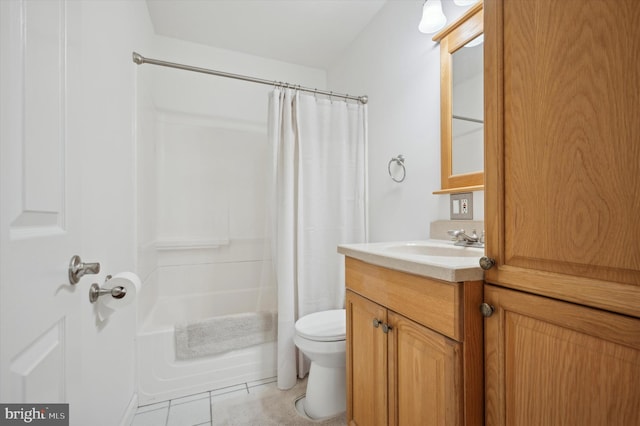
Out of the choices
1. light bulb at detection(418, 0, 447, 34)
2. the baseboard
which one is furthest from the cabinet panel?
the baseboard

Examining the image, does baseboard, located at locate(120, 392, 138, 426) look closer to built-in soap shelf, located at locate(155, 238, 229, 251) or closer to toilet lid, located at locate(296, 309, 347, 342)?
toilet lid, located at locate(296, 309, 347, 342)

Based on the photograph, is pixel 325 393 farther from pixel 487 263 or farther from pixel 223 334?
pixel 487 263

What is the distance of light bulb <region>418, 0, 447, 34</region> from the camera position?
1354 millimetres

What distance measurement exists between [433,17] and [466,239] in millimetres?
1120

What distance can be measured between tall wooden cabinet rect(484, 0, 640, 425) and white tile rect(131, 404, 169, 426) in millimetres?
1612

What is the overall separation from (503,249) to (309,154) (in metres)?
1.39

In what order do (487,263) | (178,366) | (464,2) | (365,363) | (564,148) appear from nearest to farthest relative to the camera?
(564,148)
(487,263)
(365,363)
(464,2)
(178,366)

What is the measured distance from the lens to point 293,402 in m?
1.58

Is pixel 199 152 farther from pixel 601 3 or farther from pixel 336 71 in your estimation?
pixel 601 3

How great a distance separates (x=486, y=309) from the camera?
2.30ft

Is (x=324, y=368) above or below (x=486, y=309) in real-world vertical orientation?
below

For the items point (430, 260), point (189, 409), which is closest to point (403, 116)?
point (430, 260)

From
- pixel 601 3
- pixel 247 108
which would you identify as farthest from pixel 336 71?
pixel 601 3

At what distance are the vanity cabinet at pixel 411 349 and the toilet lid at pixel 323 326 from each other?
0.18 m
